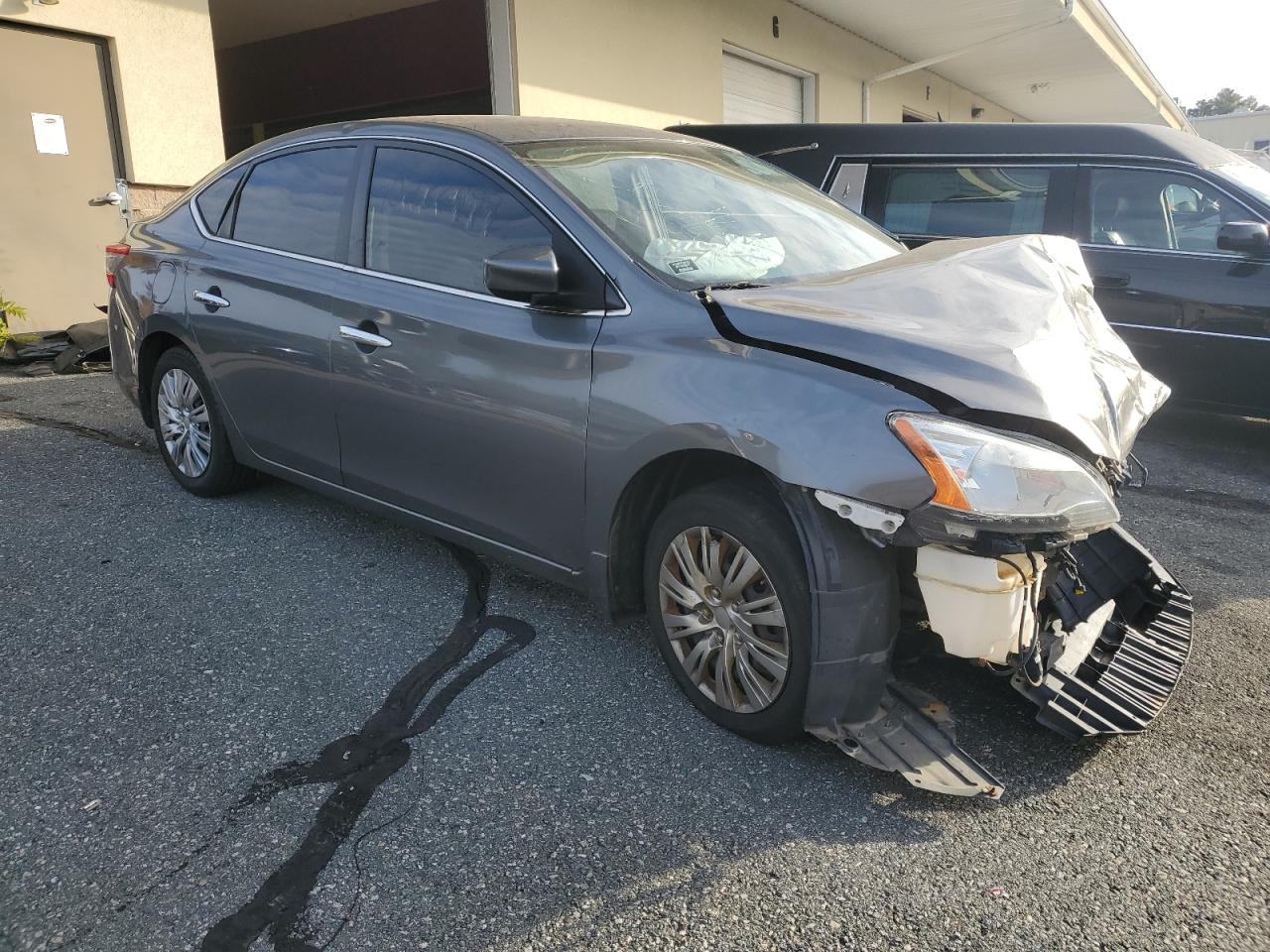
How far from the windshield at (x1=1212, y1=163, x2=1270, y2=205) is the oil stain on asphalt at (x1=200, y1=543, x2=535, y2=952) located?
5.25 m

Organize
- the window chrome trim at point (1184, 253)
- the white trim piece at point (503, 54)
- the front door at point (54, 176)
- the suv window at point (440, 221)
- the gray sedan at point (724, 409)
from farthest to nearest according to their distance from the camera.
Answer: the white trim piece at point (503, 54), the front door at point (54, 176), the window chrome trim at point (1184, 253), the suv window at point (440, 221), the gray sedan at point (724, 409)

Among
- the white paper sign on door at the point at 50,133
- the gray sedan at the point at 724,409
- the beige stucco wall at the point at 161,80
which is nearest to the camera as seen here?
the gray sedan at the point at 724,409

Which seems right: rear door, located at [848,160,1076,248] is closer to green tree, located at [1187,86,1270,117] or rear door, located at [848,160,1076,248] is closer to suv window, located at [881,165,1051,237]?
suv window, located at [881,165,1051,237]

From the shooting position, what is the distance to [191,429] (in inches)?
187

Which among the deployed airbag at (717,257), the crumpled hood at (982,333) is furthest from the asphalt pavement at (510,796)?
the deployed airbag at (717,257)

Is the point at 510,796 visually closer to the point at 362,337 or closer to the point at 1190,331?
the point at 362,337

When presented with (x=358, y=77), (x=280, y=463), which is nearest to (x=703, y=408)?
(x=280, y=463)

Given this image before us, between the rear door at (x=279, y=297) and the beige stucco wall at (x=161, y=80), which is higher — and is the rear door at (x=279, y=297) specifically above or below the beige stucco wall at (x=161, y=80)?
below

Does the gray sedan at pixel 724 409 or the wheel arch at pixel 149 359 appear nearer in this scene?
the gray sedan at pixel 724 409

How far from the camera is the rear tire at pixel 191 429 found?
15.1ft

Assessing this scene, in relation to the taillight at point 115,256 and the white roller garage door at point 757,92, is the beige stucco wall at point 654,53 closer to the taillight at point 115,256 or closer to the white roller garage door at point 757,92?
the white roller garage door at point 757,92

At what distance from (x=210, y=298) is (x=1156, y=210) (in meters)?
5.51

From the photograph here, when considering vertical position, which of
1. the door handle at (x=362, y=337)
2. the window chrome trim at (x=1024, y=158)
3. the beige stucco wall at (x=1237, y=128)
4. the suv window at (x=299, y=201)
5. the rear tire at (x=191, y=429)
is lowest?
the rear tire at (x=191, y=429)

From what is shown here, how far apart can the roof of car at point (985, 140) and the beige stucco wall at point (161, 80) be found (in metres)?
4.52
